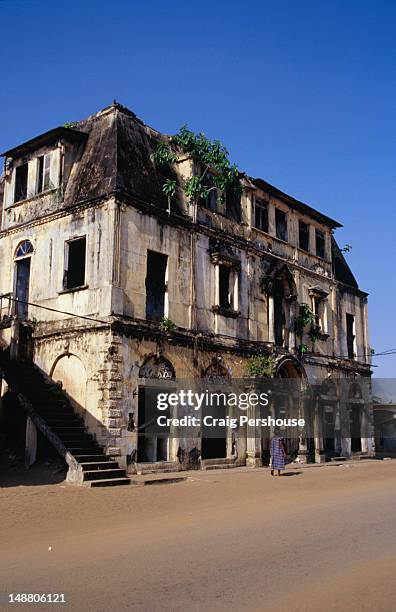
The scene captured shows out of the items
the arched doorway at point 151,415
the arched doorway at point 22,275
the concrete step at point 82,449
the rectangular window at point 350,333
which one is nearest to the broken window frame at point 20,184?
the arched doorway at point 22,275

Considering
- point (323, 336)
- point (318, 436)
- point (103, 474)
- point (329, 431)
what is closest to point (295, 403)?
point (318, 436)

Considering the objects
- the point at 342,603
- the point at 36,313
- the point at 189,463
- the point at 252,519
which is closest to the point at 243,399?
the point at 189,463

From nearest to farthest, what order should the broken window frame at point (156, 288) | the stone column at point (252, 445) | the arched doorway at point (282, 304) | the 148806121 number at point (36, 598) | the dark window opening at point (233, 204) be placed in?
the 148806121 number at point (36, 598) → the broken window frame at point (156, 288) → the stone column at point (252, 445) → the dark window opening at point (233, 204) → the arched doorway at point (282, 304)

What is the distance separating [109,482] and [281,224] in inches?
592

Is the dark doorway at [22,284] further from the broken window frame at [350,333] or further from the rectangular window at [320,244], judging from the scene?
the broken window frame at [350,333]

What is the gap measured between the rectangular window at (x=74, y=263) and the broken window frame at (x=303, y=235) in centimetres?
1156

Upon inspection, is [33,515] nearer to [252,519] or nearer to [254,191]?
[252,519]

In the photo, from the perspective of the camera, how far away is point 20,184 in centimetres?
2195

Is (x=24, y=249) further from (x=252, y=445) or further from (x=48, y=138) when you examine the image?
(x=252, y=445)

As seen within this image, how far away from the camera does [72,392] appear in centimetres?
1800

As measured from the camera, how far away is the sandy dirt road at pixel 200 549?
585 centimetres

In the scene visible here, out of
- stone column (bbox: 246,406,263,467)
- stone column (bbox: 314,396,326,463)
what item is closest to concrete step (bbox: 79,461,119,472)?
stone column (bbox: 246,406,263,467)

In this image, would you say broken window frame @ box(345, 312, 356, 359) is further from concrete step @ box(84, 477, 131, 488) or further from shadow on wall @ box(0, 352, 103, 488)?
concrete step @ box(84, 477, 131, 488)

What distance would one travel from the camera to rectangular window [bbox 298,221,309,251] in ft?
90.9
